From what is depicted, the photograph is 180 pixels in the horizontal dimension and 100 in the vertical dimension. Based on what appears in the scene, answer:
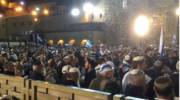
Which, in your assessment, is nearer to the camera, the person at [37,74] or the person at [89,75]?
the person at [37,74]

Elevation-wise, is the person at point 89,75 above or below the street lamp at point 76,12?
below

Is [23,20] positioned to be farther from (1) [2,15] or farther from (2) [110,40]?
(2) [110,40]

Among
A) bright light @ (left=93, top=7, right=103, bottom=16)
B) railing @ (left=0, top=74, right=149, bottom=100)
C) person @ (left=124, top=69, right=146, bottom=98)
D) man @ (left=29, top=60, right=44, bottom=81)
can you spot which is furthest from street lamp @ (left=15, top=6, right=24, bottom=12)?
person @ (left=124, top=69, right=146, bottom=98)

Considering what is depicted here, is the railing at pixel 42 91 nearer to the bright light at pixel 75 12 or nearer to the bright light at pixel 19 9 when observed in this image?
the bright light at pixel 75 12

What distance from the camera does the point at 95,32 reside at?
150ft

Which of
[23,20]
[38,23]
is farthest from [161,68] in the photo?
[23,20]

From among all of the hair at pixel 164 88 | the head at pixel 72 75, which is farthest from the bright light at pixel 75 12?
the hair at pixel 164 88

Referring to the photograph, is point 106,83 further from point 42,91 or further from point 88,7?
point 88,7

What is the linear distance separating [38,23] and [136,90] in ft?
183

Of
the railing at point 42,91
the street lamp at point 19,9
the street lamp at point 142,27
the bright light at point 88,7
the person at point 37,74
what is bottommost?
the railing at point 42,91

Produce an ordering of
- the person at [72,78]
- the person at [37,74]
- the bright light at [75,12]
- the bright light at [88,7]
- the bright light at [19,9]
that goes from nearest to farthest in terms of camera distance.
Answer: the person at [72,78]
the person at [37,74]
the bright light at [88,7]
the bright light at [75,12]
the bright light at [19,9]

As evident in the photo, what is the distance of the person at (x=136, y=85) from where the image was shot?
6.88 m

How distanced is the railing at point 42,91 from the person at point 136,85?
0.78m

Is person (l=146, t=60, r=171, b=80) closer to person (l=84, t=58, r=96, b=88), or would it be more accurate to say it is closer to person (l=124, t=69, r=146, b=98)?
person (l=84, t=58, r=96, b=88)
